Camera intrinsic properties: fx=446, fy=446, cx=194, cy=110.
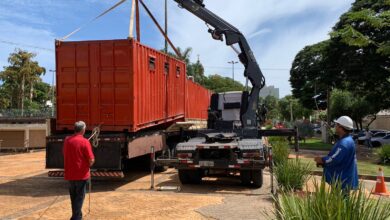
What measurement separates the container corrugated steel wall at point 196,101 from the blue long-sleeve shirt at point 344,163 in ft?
40.5

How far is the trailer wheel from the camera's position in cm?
1206

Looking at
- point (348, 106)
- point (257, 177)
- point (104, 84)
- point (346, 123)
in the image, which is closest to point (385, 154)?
point (257, 177)

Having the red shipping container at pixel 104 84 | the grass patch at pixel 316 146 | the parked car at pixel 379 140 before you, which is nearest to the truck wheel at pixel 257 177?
the red shipping container at pixel 104 84

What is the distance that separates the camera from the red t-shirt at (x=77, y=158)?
7.36 meters

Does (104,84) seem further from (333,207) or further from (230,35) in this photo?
(333,207)

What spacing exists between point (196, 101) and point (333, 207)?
50.9 ft

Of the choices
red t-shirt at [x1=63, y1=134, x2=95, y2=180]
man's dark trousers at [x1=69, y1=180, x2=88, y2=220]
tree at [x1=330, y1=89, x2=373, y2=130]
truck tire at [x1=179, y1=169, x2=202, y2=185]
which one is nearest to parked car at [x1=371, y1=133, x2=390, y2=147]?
tree at [x1=330, y1=89, x2=373, y2=130]

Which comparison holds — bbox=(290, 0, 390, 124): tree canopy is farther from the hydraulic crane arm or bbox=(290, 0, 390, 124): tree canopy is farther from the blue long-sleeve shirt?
the blue long-sleeve shirt

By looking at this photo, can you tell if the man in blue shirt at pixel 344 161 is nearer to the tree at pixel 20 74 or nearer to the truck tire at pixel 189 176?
the truck tire at pixel 189 176

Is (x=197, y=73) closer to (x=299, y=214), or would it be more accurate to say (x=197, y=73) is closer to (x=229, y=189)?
A: (x=229, y=189)

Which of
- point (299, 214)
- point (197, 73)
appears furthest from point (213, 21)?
point (197, 73)

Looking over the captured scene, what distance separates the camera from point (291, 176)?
10.4m

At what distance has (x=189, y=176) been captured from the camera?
1212 cm

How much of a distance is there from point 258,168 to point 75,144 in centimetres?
506
